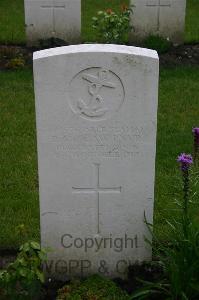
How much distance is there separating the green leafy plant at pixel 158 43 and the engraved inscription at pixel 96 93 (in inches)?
208

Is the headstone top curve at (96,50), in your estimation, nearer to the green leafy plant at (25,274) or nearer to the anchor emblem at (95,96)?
the anchor emblem at (95,96)

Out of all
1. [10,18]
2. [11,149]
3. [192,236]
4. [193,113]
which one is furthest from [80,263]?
[10,18]

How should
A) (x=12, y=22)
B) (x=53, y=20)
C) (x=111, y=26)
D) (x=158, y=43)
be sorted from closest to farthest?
(x=111, y=26) → (x=158, y=43) → (x=53, y=20) → (x=12, y=22)

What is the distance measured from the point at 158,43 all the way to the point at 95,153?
5.34m

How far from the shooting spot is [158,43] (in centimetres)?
872

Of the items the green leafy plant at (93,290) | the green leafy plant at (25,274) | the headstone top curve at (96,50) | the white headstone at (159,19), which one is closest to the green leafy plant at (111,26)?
the white headstone at (159,19)

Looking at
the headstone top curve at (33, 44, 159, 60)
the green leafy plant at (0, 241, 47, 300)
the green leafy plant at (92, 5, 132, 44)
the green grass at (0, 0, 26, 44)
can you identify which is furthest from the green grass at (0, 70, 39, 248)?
Answer: the green grass at (0, 0, 26, 44)

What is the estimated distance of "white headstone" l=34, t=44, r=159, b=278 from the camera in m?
3.47

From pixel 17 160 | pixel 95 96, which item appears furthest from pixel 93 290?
pixel 17 160

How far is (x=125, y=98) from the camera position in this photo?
11.6ft

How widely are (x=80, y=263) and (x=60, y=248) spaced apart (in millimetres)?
150

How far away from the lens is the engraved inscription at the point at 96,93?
137 inches

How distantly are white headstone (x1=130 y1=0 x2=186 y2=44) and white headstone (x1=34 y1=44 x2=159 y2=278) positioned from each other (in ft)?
17.7

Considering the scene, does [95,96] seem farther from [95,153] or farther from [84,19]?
[84,19]
